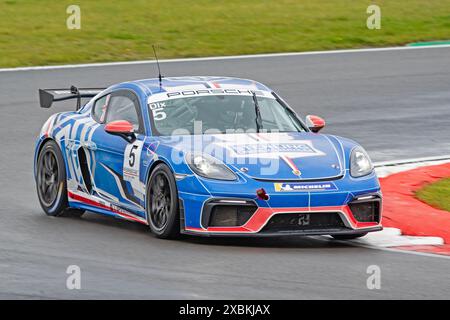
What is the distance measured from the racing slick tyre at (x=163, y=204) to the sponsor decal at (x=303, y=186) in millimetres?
814

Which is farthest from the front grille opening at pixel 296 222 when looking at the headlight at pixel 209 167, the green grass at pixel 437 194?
the green grass at pixel 437 194

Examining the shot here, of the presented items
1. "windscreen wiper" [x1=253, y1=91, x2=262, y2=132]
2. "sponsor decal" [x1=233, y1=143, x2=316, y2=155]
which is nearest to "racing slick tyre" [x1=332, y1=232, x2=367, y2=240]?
"sponsor decal" [x1=233, y1=143, x2=316, y2=155]

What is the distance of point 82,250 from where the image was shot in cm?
988

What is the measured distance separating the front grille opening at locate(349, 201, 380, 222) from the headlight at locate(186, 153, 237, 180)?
97cm

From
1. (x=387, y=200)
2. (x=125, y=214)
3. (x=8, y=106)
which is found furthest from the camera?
(x=8, y=106)

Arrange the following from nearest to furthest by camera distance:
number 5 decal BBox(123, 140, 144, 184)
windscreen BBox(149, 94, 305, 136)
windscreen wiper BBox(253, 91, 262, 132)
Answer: number 5 decal BBox(123, 140, 144, 184) → windscreen BBox(149, 94, 305, 136) → windscreen wiper BBox(253, 91, 262, 132)

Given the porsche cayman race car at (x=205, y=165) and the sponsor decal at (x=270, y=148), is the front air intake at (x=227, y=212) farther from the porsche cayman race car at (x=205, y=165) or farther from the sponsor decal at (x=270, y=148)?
the sponsor decal at (x=270, y=148)

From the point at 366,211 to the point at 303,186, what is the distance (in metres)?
0.62

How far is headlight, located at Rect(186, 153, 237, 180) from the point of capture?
32.6 ft

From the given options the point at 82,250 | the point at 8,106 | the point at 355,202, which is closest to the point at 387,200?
the point at 355,202

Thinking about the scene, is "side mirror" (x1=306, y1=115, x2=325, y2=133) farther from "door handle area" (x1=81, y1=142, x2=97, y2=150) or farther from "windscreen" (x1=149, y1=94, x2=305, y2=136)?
"door handle area" (x1=81, y1=142, x2=97, y2=150)

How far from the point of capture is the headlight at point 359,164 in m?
10.2
